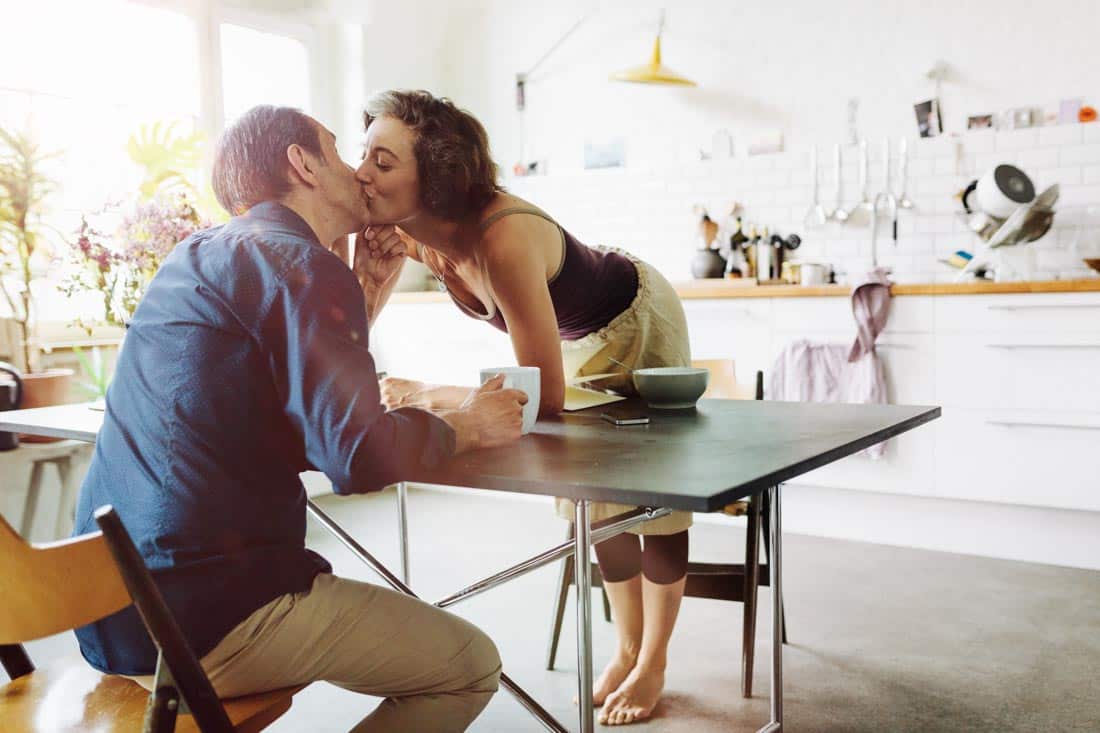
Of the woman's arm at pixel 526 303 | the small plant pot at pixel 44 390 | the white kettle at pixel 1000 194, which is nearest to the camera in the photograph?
the woman's arm at pixel 526 303

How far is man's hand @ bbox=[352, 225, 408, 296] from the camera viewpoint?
2.13 metres

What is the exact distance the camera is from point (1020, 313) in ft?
12.2

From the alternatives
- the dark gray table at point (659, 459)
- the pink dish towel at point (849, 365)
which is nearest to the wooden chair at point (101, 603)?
the dark gray table at point (659, 459)

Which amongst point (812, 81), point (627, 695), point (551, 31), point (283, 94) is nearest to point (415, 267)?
point (283, 94)

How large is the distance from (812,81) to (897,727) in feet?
11.3

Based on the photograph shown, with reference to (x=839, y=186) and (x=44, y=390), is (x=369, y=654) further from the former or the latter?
(x=839, y=186)

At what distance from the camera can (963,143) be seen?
180 inches

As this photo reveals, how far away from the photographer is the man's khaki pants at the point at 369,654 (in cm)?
134

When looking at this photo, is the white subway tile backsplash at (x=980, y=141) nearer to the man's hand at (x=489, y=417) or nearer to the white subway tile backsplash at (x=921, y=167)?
the white subway tile backsplash at (x=921, y=167)

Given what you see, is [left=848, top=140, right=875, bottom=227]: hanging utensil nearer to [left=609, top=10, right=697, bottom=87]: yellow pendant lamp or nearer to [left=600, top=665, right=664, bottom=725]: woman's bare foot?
[left=609, top=10, right=697, bottom=87]: yellow pendant lamp

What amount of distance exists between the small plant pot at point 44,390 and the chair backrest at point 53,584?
8.39 feet

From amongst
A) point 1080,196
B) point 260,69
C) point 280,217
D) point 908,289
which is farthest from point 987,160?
point 280,217

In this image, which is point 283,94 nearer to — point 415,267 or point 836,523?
point 415,267

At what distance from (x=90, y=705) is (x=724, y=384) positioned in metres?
1.87
